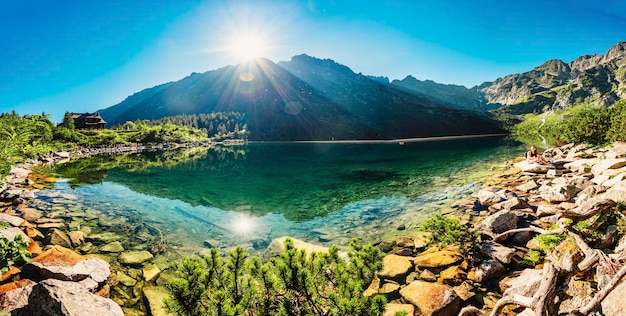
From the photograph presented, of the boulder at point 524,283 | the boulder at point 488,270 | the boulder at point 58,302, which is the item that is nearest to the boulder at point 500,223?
the boulder at point 488,270

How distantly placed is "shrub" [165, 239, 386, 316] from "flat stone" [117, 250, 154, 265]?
28.8 ft

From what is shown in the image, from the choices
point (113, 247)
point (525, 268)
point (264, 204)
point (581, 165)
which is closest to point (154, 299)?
point (113, 247)

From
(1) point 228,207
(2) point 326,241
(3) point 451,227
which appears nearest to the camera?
(3) point 451,227

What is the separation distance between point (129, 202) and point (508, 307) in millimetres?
26414

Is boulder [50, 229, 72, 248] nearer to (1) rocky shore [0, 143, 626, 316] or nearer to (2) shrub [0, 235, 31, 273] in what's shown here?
(1) rocky shore [0, 143, 626, 316]

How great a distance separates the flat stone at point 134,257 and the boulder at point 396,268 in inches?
407

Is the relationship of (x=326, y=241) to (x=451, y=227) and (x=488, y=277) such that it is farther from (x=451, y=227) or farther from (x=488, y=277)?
(x=488, y=277)

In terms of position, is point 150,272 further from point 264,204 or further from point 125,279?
point 264,204

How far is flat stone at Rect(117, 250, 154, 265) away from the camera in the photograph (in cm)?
1180

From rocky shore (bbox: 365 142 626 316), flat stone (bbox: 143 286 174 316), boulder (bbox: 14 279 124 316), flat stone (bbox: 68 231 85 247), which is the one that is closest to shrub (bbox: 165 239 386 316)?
rocky shore (bbox: 365 142 626 316)

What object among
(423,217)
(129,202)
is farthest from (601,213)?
(129,202)

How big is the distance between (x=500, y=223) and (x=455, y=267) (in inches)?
156

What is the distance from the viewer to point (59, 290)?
6.12m

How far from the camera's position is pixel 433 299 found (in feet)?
25.4
